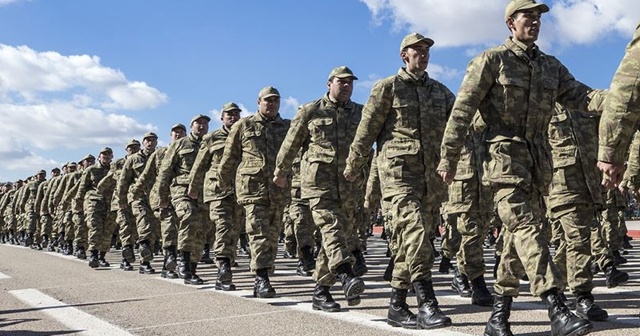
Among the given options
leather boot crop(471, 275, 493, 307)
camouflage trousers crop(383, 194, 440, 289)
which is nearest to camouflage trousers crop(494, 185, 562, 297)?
camouflage trousers crop(383, 194, 440, 289)

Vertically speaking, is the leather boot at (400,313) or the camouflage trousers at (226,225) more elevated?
the camouflage trousers at (226,225)

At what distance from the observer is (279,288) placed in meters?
8.58

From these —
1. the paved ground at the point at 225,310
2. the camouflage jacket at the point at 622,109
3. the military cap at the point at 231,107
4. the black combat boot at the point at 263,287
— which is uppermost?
the military cap at the point at 231,107

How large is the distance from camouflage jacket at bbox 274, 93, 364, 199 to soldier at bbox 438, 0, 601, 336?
2.05 meters

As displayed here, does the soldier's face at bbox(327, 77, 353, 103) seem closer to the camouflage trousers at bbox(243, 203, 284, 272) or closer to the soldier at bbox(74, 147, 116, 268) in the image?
the camouflage trousers at bbox(243, 203, 284, 272)

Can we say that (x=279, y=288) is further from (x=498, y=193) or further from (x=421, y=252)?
(x=498, y=193)

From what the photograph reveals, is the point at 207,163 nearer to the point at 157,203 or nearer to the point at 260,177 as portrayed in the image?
the point at 260,177

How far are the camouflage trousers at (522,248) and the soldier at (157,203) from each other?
645cm

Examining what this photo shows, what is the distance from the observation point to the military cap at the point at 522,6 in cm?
473

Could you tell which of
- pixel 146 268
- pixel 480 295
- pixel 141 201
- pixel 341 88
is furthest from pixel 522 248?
pixel 141 201

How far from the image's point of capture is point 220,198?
29.1 feet

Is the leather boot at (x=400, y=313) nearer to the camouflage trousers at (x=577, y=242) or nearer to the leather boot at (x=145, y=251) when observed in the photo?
the camouflage trousers at (x=577, y=242)

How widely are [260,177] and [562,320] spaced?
14.5 feet

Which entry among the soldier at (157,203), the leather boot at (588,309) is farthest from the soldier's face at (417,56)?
the soldier at (157,203)
